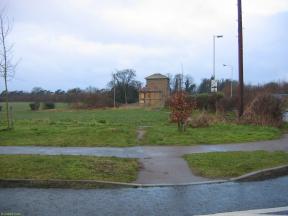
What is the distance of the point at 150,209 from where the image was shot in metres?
8.05

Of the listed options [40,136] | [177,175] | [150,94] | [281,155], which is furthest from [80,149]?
[150,94]

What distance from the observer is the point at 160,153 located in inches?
575

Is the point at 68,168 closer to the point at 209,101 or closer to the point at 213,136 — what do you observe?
the point at 213,136

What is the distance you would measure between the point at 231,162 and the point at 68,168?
13.4ft

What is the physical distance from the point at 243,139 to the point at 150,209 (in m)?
10.6

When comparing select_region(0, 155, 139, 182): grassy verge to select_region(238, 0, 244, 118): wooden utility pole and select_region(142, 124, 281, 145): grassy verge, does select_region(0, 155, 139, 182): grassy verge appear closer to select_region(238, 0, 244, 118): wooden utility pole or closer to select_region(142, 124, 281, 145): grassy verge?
select_region(142, 124, 281, 145): grassy verge

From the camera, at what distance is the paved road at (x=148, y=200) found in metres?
7.93

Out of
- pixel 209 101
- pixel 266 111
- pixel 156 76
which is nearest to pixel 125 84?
pixel 156 76

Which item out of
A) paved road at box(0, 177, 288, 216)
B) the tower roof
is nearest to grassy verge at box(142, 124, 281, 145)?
paved road at box(0, 177, 288, 216)

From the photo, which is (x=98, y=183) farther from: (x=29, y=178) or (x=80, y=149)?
(x=80, y=149)

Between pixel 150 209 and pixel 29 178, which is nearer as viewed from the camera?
pixel 150 209

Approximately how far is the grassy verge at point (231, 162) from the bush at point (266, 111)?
1099 centimetres

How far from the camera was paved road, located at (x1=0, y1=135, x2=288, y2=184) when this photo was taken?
35.6 ft

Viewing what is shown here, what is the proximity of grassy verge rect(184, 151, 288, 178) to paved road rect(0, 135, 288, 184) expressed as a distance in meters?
0.33
